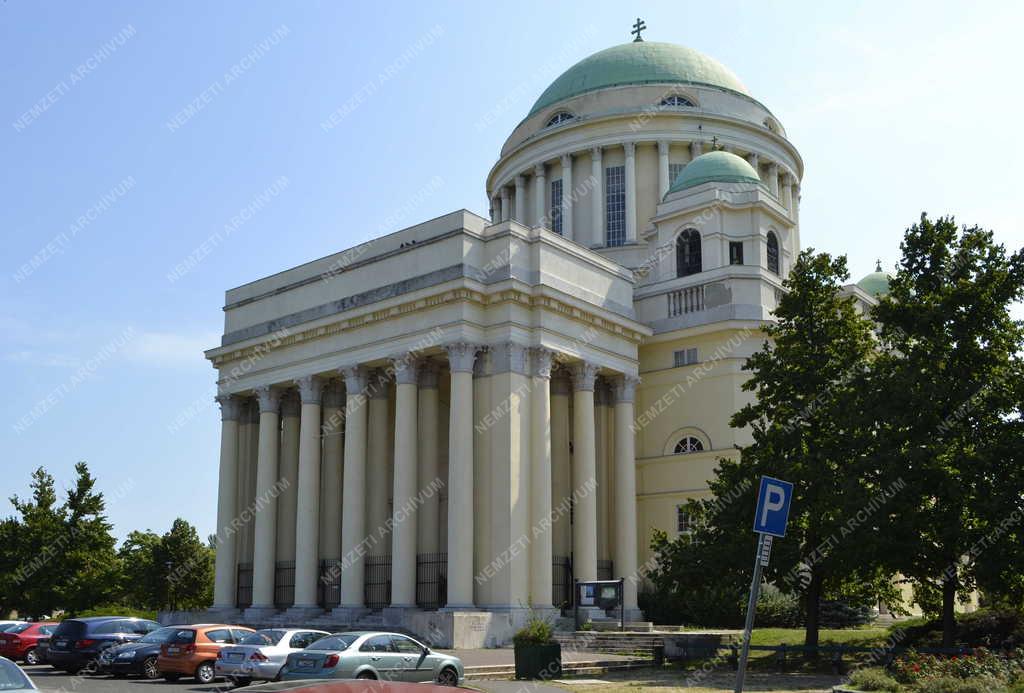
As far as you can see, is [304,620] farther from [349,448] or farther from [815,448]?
[815,448]

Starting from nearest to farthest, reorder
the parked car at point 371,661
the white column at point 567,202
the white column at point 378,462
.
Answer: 1. the parked car at point 371,661
2. the white column at point 378,462
3. the white column at point 567,202

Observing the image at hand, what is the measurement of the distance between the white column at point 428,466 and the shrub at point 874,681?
19.9 meters

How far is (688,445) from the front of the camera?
39.5 m

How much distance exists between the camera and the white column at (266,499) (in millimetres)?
38531

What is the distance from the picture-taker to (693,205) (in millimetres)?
42000

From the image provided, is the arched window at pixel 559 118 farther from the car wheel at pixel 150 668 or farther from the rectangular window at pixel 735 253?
the car wheel at pixel 150 668

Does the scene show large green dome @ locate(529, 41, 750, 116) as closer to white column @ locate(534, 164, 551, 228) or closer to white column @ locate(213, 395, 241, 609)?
white column @ locate(534, 164, 551, 228)

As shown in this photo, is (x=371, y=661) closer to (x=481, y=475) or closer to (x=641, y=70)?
(x=481, y=475)

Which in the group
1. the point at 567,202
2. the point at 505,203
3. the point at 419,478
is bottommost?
the point at 419,478

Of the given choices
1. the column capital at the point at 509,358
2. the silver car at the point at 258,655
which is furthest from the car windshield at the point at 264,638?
the column capital at the point at 509,358

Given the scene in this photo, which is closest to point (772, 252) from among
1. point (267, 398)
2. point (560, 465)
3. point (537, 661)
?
point (560, 465)

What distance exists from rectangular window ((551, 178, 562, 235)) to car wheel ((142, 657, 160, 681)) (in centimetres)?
3299

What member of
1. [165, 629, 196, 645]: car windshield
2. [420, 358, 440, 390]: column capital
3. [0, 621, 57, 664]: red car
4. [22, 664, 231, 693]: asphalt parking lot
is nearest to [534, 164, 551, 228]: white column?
[420, 358, 440, 390]: column capital

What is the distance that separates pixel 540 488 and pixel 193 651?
13227mm
